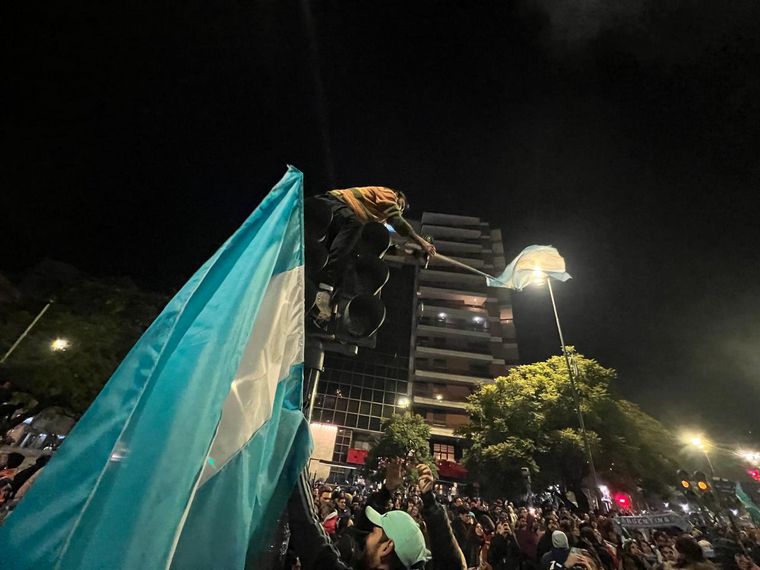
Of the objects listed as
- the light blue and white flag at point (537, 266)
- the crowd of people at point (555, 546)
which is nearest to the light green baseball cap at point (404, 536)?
the crowd of people at point (555, 546)

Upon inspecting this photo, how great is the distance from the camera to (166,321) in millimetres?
1560

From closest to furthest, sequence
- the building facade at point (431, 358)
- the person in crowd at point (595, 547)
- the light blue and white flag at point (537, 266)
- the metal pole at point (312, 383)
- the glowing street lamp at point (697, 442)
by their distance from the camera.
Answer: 1. the metal pole at point (312, 383)
2. the person in crowd at point (595, 547)
3. the light blue and white flag at point (537, 266)
4. the glowing street lamp at point (697, 442)
5. the building facade at point (431, 358)

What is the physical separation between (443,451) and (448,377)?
797 cm

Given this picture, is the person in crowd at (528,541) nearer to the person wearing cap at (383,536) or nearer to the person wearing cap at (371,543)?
the person wearing cap at (383,536)

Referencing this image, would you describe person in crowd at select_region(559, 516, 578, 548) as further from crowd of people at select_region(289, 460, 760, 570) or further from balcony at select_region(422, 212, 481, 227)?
balcony at select_region(422, 212, 481, 227)

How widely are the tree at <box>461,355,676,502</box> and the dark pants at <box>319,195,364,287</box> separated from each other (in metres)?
19.6

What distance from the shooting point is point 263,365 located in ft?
5.68

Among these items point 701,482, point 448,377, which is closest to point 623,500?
point 448,377

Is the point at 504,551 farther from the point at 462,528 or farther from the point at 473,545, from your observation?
the point at 462,528

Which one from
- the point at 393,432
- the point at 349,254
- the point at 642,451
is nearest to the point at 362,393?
the point at 393,432

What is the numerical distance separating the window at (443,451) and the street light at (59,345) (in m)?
31.6

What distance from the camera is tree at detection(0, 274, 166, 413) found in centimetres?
1445

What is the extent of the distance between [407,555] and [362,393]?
40.7 metres

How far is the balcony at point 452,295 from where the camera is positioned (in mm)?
48831
